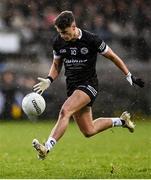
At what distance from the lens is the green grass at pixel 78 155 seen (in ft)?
31.5

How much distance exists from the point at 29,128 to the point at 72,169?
7.85m

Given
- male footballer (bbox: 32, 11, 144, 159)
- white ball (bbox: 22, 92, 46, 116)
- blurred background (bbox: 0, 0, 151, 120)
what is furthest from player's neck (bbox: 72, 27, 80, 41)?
blurred background (bbox: 0, 0, 151, 120)

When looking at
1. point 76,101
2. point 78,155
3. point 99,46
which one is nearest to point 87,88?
point 76,101

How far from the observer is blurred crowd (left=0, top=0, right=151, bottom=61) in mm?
19750

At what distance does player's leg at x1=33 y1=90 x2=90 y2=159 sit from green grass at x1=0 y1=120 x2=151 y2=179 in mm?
530

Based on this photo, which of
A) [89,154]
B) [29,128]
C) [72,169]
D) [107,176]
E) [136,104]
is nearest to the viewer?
[107,176]

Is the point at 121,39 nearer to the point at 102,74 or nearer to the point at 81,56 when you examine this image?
the point at 102,74

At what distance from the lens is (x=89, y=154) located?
39.9 ft

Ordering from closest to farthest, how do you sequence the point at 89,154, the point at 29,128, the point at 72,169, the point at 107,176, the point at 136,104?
the point at 107,176
the point at 72,169
the point at 89,154
the point at 29,128
the point at 136,104

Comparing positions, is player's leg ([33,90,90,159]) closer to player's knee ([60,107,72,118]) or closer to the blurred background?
player's knee ([60,107,72,118])

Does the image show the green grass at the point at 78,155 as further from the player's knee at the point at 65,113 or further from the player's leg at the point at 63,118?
the player's knee at the point at 65,113

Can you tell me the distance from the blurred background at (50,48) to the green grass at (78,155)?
1.44 m

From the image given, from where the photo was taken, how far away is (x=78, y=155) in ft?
39.3

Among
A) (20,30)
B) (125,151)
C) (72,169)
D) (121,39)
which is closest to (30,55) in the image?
(20,30)
